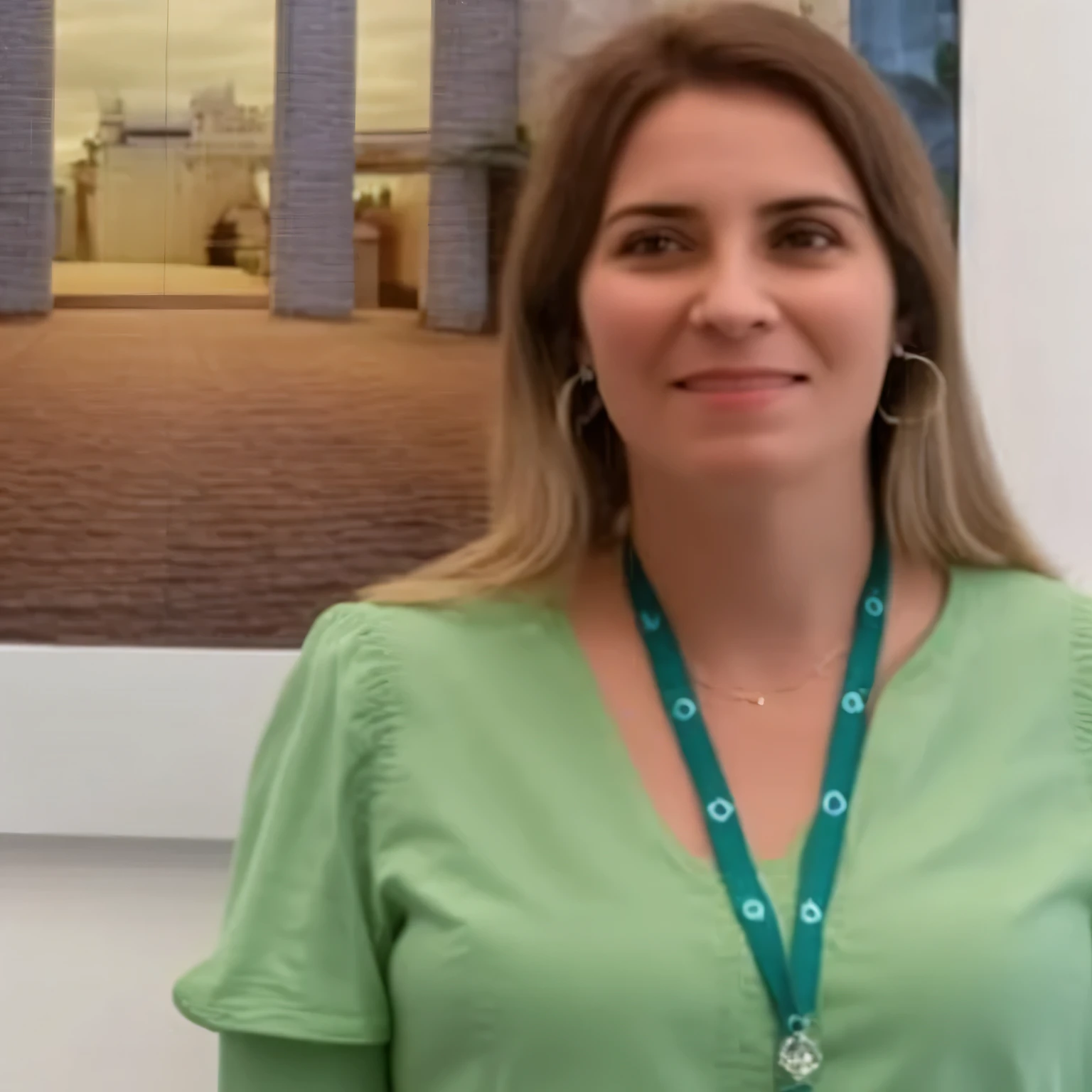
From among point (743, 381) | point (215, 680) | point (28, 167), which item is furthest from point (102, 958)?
point (743, 381)

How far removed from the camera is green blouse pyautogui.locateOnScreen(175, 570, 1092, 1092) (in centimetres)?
73

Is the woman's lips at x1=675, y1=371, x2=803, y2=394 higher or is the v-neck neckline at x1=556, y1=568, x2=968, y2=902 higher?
the woman's lips at x1=675, y1=371, x2=803, y2=394

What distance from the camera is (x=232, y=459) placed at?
1152 mm

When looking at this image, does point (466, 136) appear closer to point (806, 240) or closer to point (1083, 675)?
point (806, 240)

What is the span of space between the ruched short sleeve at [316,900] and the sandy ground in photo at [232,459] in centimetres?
31

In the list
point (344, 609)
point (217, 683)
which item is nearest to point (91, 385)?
point (217, 683)

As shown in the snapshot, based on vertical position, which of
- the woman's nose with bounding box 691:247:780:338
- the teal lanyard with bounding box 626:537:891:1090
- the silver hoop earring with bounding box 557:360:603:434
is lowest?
the teal lanyard with bounding box 626:537:891:1090

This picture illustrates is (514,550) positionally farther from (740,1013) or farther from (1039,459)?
(1039,459)

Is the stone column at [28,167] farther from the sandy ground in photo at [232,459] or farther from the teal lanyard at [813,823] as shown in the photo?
the teal lanyard at [813,823]

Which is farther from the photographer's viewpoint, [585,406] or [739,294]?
[585,406]

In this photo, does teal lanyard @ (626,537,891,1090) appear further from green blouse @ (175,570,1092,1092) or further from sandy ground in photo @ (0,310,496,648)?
sandy ground in photo @ (0,310,496,648)

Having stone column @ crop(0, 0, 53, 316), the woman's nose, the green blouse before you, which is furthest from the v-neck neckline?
stone column @ crop(0, 0, 53, 316)

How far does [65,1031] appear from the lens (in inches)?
48.4

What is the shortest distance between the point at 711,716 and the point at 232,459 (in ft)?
1.81
